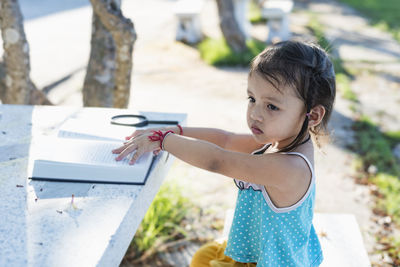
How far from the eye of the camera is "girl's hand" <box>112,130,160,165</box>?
1.56m

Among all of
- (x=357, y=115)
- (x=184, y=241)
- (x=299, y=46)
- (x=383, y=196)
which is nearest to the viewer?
(x=299, y=46)

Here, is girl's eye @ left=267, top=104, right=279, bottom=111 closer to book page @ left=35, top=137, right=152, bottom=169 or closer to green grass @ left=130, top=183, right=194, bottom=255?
book page @ left=35, top=137, right=152, bottom=169

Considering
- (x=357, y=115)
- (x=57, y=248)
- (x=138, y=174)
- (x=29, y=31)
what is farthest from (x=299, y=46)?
(x=29, y=31)

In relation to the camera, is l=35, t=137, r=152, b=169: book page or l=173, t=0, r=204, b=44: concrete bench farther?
l=173, t=0, r=204, b=44: concrete bench

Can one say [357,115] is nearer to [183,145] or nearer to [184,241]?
[184,241]

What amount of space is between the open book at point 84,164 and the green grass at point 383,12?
7.89 metres

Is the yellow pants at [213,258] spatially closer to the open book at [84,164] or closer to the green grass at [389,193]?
the open book at [84,164]

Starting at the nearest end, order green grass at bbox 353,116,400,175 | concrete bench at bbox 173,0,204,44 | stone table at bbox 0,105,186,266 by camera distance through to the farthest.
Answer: stone table at bbox 0,105,186,266, green grass at bbox 353,116,400,175, concrete bench at bbox 173,0,204,44

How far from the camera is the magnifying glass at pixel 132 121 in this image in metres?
1.95

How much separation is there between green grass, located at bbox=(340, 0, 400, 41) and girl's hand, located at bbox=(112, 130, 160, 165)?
7.80m

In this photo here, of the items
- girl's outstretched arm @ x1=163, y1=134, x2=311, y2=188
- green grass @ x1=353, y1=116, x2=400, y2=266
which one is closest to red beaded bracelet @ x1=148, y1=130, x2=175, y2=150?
girl's outstretched arm @ x1=163, y1=134, x2=311, y2=188

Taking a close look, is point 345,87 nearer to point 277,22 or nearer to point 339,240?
point 277,22

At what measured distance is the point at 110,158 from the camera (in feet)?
5.18

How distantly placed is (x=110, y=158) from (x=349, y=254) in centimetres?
108
